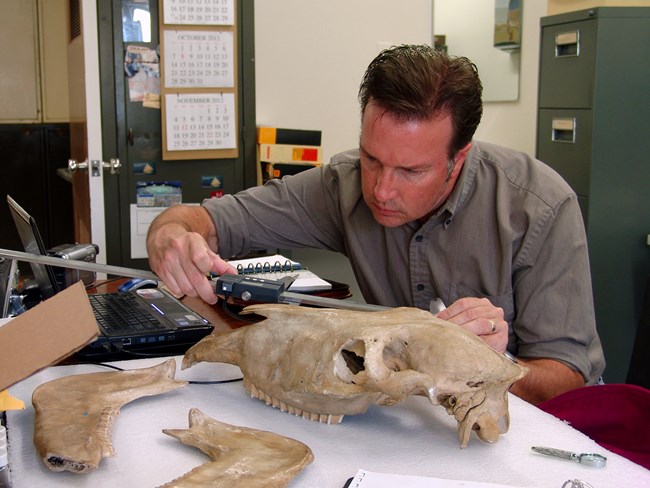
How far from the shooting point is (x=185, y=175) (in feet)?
9.82

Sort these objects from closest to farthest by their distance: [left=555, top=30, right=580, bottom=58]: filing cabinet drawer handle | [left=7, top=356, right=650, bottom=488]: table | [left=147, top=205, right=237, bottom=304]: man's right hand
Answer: [left=7, top=356, right=650, bottom=488]: table, [left=147, top=205, right=237, bottom=304]: man's right hand, [left=555, top=30, right=580, bottom=58]: filing cabinet drawer handle

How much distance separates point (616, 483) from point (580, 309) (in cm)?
68

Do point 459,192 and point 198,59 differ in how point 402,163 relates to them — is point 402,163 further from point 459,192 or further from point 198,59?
point 198,59

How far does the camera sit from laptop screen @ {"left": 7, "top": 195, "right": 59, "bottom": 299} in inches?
60.6

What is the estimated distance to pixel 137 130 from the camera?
289 centimetres

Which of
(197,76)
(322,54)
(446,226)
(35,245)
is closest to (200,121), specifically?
(197,76)

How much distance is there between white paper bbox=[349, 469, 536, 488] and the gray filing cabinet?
7.86 feet

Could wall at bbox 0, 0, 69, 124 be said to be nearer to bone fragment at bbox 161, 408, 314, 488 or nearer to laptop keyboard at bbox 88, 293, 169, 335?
laptop keyboard at bbox 88, 293, 169, 335

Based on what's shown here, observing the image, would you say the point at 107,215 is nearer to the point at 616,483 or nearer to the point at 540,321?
the point at 540,321

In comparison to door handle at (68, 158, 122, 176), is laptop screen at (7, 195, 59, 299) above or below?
below

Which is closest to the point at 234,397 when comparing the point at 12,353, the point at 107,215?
the point at 12,353

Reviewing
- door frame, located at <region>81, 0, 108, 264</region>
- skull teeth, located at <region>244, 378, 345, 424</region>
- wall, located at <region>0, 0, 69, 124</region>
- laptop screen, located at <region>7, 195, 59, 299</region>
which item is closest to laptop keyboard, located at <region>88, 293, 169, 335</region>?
laptop screen, located at <region>7, 195, 59, 299</region>

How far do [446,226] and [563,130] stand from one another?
185 cm

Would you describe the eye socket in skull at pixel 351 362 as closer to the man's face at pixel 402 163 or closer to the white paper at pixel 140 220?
the man's face at pixel 402 163
